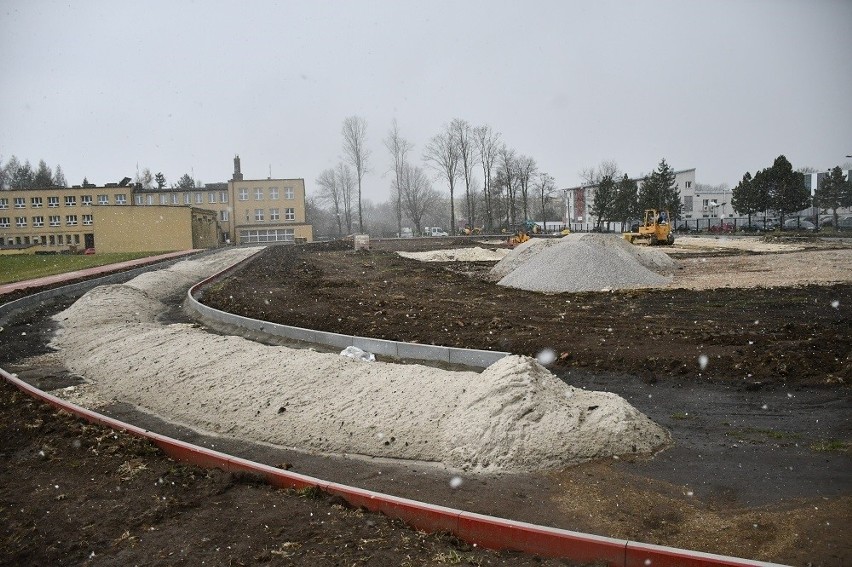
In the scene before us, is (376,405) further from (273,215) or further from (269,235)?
(273,215)

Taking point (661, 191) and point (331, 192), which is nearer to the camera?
point (661, 191)

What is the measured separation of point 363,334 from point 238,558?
8.23 metres

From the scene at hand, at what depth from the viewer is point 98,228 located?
53.3m

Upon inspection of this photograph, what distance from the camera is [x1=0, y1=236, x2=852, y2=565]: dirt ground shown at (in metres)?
4.72

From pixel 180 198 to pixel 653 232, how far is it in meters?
64.6

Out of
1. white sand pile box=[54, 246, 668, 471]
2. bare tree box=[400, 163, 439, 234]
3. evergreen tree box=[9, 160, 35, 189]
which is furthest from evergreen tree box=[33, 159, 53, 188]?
white sand pile box=[54, 246, 668, 471]

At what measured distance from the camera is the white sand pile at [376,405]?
265 inches

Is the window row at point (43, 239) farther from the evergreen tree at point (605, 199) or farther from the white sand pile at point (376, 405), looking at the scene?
the white sand pile at point (376, 405)

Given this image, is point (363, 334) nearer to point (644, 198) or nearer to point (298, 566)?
point (298, 566)

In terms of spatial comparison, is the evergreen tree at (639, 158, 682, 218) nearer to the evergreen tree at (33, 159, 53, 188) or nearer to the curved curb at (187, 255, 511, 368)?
the curved curb at (187, 255, 511, 368)

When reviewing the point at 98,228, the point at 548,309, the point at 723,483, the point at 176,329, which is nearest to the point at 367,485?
the point at 723,483

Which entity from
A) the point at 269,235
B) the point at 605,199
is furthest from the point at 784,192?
the point at 269,235

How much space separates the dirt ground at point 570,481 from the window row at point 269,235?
68.3 meters

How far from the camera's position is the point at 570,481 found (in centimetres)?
607
